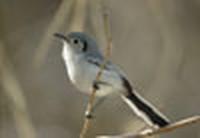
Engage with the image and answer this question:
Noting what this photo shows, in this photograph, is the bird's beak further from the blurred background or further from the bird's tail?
the bird's tail

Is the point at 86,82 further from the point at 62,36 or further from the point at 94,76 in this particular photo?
the point at 62,36

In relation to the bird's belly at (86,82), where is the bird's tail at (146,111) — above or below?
below

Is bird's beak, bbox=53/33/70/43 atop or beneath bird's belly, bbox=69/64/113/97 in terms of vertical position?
atop

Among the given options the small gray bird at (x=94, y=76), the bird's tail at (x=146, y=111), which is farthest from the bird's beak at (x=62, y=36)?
the bird's tail at (x=146, y=111)

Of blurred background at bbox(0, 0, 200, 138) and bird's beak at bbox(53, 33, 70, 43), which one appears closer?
blurred background at bbox(0, 0, 200, 138)

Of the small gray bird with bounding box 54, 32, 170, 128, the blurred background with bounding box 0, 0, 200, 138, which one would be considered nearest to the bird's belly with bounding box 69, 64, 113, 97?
the small gray bird with bounding box 54, 32, 170, 128

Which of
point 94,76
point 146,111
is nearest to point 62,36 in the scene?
point 94,76

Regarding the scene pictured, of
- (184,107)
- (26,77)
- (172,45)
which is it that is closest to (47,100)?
(26,77)

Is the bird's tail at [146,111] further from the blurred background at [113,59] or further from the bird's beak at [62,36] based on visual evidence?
the bird's beak at [62,36]
